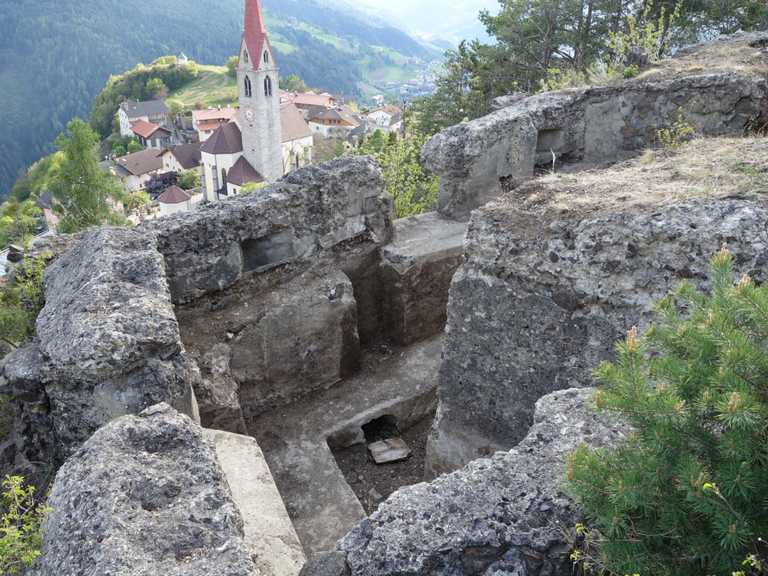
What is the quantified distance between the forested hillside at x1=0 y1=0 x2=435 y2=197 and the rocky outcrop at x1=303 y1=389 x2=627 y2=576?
418 ft

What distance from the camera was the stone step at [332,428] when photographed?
529 centimetres

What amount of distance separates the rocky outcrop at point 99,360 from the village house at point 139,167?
77893 mm

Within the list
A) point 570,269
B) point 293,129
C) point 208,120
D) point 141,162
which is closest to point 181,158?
point 141,162

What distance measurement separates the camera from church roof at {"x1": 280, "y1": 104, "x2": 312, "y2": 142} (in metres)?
79.2

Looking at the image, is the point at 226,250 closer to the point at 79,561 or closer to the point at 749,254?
the point at 79,561

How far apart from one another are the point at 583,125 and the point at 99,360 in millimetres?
7158

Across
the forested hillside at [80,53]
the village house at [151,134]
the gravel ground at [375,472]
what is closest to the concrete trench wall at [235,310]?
the gravel ground at [375,472]

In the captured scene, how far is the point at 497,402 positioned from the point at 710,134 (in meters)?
5.22

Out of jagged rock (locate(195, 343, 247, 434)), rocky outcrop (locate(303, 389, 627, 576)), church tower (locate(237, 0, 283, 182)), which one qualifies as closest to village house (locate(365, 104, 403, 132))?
church tower (locate(237, 0, 283, 182))

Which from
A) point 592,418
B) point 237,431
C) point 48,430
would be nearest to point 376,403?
point 237,431

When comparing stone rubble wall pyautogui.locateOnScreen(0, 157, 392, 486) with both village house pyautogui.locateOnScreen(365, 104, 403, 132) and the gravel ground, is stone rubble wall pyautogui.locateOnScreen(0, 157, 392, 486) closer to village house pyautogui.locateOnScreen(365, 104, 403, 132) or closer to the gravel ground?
the gravel ground

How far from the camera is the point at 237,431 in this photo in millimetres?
5609

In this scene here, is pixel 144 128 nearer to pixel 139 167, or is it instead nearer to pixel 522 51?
pixel 139 167

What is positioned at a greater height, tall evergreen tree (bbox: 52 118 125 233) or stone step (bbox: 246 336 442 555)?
stone step (bbox: 246 336 442 555)
